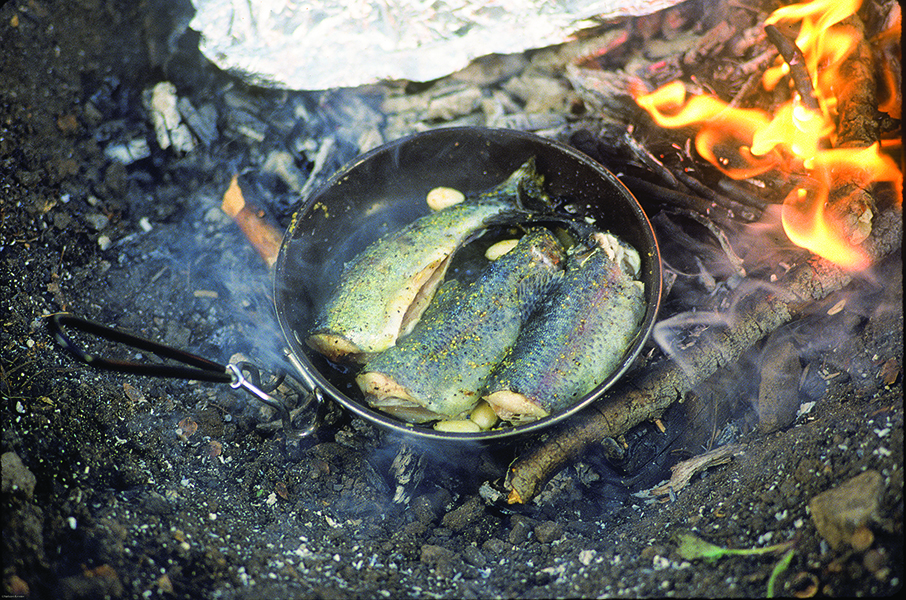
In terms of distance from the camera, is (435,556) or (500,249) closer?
(435,556)

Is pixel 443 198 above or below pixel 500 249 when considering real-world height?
above

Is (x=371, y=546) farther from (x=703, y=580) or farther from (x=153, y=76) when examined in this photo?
(x=153, y=76)

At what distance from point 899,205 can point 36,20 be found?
495 centimetres

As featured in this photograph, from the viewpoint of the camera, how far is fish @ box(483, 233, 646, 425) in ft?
7.36

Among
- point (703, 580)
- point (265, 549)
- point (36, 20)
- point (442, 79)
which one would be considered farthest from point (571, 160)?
point (36, 20)

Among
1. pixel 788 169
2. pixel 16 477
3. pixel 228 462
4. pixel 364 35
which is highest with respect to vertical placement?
pixel 364 35

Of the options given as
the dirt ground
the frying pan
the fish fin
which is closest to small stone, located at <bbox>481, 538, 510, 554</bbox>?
the dirt ground

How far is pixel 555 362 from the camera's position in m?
2.29

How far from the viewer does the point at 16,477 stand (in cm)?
185

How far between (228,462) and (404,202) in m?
1.73

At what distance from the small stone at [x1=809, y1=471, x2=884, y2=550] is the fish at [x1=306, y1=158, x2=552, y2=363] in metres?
1.83

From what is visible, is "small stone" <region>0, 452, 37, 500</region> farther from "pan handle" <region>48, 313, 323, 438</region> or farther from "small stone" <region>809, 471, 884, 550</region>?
"small stone" <region>809, 471, 884, 550</region>

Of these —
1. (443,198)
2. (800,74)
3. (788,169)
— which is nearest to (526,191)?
(443,198)

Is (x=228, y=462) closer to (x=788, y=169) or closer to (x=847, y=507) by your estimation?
(x=847, y=507)
